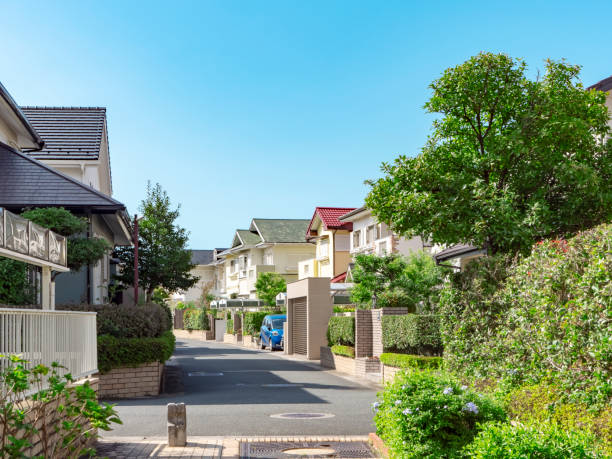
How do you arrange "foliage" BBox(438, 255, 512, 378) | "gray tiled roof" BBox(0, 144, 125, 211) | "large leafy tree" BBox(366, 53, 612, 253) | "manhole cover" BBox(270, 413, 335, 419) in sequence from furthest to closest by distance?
"gray tiled roof" BBox(0, 144, 125, 211) < "large leafy tree" BBox(366, 53, 612, 253) < "manhole cover" BBox(270, 413, 335, 419) < "foliage" BBox(438, 255, 512, 378)

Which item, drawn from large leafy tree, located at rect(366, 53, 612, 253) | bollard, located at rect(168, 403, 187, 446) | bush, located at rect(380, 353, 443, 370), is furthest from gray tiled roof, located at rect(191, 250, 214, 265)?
bollard, located at rect(168, 403, 187, 446)

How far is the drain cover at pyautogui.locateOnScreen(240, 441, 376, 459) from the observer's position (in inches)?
389

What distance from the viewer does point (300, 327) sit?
3538 centimetres

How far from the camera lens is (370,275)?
28234 mm

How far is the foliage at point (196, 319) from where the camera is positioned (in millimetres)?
61219

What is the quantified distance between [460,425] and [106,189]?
29.6 meters

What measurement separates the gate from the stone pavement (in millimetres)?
21983

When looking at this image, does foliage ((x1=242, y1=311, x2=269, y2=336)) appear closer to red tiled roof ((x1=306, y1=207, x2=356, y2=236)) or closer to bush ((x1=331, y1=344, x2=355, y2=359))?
red tiled roof ((x1=306, y1=207, x2=356, y2=236))

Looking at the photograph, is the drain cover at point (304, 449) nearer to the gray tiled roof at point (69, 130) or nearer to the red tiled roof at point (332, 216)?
the gray tiled roof at point (69, 130)

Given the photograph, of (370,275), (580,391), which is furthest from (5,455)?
(370,275)

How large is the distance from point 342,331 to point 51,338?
58.4 ft

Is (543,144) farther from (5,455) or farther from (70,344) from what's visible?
(5,455)

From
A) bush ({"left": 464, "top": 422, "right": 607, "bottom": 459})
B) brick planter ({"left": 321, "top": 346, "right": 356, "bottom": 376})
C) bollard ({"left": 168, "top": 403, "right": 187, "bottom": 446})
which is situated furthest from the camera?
brick planter ({"left": 321, "top": 346, "right": 356, "bottom": 376})

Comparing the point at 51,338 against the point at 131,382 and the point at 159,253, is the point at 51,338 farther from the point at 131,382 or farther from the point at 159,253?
the point at 159,253
